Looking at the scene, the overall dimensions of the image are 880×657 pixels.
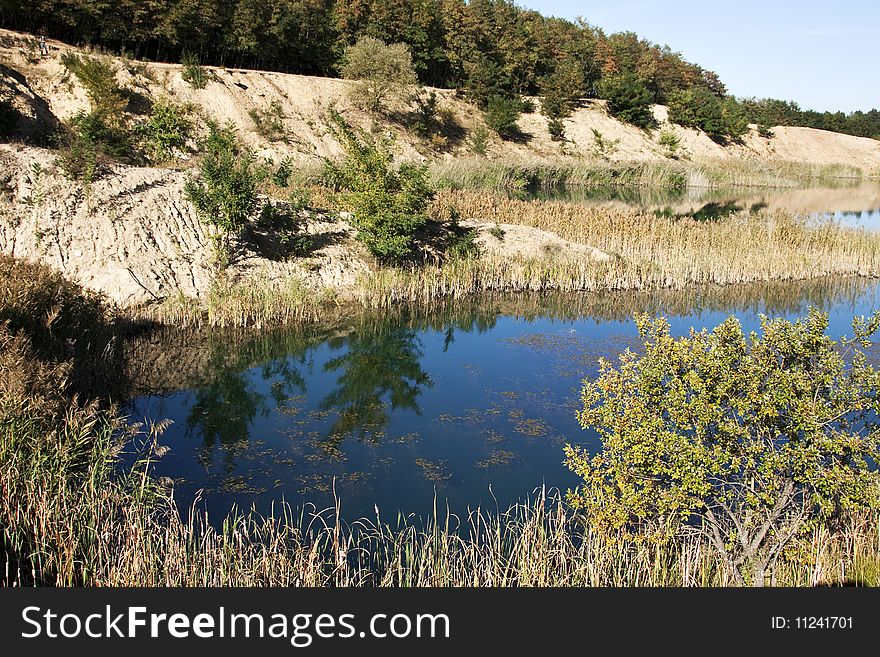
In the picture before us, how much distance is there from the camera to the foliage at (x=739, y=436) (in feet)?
21.9

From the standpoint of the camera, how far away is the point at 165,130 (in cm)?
4197

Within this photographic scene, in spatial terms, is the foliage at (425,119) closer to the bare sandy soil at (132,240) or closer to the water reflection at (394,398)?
the bare sandy soil at (132,240)

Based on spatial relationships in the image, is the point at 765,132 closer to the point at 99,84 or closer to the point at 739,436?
the point at 99,84

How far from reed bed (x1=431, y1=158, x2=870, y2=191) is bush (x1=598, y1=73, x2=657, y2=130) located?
924 centimetres

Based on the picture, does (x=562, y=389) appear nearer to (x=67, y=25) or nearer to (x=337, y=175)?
(x=337, y=175)

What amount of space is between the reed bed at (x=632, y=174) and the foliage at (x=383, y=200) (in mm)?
18521

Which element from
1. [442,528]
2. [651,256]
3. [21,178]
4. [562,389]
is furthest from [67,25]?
[442,528]

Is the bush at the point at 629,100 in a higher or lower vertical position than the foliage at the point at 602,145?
higher

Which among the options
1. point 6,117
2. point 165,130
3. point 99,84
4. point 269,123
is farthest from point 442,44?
point 6,117

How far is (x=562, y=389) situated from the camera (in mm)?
14086

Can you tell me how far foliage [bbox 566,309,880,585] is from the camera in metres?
6.68

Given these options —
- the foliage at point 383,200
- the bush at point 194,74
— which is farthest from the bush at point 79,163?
the bush at point 194,74

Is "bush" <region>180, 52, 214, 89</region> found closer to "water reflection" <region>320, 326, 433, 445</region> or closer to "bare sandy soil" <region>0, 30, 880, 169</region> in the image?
"bare sandy soil" <region>0, 30, 880, 169</region>

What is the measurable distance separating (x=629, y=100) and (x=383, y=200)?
62.7 m
